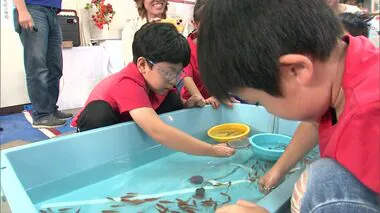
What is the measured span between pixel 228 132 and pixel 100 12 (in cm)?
243

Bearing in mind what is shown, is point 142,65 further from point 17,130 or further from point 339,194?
point 17,130

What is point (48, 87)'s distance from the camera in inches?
87.4

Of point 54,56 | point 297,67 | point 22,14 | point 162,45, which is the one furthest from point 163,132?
point 54,56

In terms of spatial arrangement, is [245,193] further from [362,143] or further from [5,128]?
[5,128]

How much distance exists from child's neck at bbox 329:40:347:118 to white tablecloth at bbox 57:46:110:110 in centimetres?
278

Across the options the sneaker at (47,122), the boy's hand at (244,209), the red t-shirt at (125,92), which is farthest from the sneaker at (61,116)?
the boy's hand at (244,209)

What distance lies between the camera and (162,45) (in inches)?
46.8

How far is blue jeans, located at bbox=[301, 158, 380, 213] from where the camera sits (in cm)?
51

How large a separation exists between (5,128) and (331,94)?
245cm

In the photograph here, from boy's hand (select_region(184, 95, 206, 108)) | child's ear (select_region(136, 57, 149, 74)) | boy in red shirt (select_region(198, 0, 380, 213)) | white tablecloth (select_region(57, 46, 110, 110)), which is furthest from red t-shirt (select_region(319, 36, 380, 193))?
white tablecloth (select_region(57, 46, 110, 110))

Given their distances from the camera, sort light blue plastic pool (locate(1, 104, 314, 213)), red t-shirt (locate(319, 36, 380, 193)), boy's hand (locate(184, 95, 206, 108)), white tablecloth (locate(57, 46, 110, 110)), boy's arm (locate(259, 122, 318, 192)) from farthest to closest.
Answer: white tablecloth (locate(57, 46, 110, 110)), boy's hand (locate(184, 95, 206, 108)), light blue plastic pool (locate(1, 104, 314, 213)), boy's arm (locate(259, 122, 318, 192)), red t-shirt (locate(319, 36, 380, 193))

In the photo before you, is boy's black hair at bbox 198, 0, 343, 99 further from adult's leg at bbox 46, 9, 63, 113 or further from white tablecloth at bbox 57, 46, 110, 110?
white tablecloth at bbox 57, 46, 110, 110

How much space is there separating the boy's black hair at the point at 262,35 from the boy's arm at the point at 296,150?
363 millimetres

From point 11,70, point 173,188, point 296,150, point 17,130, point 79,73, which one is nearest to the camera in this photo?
point 296,150
